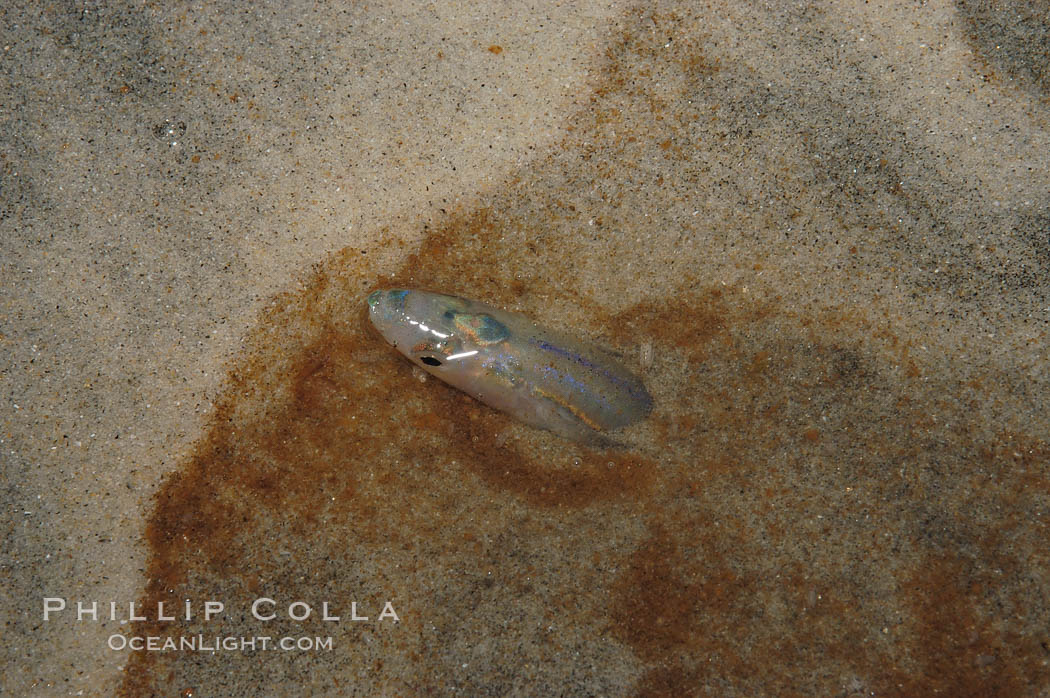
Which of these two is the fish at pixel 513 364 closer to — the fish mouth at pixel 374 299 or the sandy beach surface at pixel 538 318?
the fish mouth at pixel 374 299

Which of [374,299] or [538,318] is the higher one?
[538,318]

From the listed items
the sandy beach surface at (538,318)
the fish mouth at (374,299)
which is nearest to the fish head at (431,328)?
the fish mouth at (374,299)

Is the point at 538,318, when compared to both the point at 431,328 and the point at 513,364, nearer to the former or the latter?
the point at 513,364

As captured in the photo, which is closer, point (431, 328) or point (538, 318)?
point (431, 328)

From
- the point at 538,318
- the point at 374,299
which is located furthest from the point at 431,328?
the point at 538,318

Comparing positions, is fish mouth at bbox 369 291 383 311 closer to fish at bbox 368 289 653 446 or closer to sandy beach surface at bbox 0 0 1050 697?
fish at bbox 368 289 653 446

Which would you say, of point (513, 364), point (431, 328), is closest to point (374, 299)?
point (431, 328)
